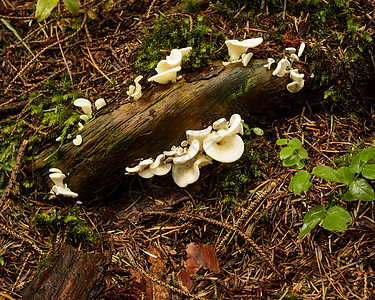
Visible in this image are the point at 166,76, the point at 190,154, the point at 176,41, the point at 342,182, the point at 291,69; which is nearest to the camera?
the point at 342,182

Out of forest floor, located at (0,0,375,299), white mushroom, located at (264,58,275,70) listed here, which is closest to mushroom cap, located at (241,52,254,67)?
white mushroom, located at (264,58,275,70)

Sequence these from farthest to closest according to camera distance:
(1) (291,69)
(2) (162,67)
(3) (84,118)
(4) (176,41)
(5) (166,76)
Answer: (4) (176,41)
(3) (84,118)
(1) (291,69)
(2) (162,67)
(5) (166,76)

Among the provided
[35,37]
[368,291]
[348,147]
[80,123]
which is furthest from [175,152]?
[35,37]

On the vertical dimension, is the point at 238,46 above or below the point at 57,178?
above

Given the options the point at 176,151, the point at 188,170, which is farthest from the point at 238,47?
the point at 188,170

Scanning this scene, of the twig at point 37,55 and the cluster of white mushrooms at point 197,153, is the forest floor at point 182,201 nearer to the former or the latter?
the twig at point 37,55

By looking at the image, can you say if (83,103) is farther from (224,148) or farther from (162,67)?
(224,148)

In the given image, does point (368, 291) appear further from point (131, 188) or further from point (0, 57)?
point (0, 57)

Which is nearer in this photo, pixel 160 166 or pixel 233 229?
pixel 233 229
